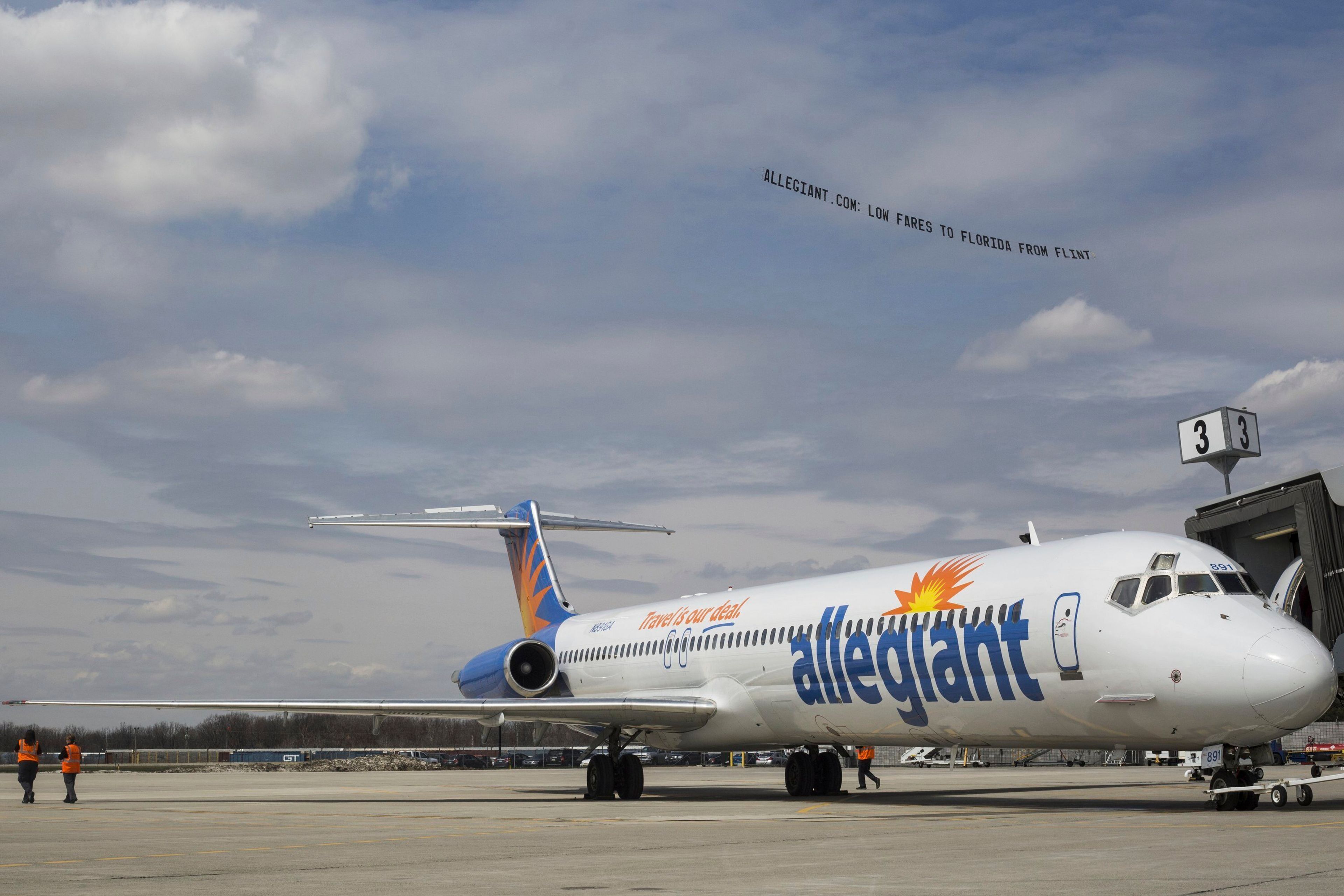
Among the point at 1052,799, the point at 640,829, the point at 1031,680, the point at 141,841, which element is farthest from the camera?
the point at 1052,799

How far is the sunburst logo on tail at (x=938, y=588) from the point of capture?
19625 mm

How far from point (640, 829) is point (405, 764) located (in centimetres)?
5349

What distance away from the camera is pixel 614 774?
26000mm

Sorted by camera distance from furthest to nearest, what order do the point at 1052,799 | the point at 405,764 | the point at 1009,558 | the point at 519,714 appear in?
the point at 405,764 < the point at 519,714 < the point at 1052,799 < the point at 1009,558

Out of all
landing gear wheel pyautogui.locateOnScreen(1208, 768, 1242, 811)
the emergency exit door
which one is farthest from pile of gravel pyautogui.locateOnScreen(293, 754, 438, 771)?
landing gear wheel pyautogui.locateOnScreen(1208, 768, 1242, 811)

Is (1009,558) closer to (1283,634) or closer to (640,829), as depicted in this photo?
(1283,634)

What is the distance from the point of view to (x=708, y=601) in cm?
2705

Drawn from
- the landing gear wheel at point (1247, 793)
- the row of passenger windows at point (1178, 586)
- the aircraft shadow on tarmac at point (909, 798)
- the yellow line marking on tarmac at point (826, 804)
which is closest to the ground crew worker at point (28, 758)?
the aircraft shadow on tarmac at point (909, 798)

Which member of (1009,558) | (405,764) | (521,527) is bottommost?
(405,764)

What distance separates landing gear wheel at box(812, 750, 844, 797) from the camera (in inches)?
998

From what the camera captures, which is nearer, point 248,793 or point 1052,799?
point 1052,799

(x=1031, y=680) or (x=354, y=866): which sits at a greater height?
(x=1031, y=680)

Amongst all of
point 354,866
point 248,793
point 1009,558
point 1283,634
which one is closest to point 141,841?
point 354,866

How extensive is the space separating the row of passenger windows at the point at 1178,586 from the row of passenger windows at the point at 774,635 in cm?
163
